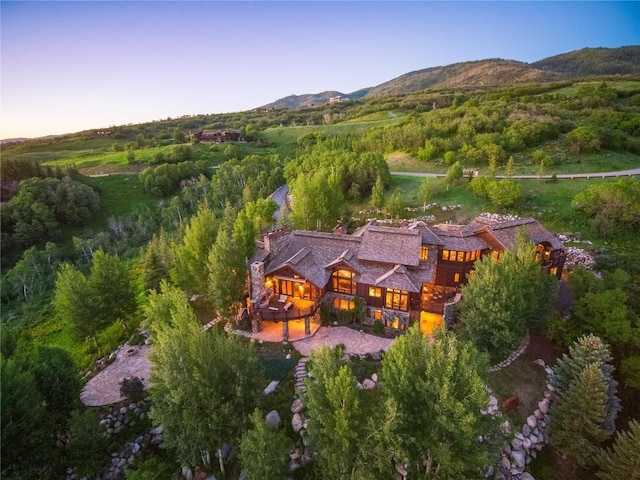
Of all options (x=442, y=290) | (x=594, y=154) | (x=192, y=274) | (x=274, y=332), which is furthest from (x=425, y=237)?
(x=594, y=154)

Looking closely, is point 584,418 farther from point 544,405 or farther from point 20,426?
point 20,426

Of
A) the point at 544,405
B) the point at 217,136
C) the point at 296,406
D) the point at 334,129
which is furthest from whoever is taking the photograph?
the point at 217,136

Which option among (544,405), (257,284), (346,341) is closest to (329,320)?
(346,341)

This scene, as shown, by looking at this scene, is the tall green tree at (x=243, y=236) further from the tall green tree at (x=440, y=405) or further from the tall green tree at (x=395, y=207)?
the tall green tree at (x=395, y=207)

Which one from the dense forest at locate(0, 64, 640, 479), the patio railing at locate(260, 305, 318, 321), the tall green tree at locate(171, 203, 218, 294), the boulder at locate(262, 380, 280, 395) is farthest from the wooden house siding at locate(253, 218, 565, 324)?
the boulder at locate(262, 380, 280, 395)

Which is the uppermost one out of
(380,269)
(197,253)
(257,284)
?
(197,253)

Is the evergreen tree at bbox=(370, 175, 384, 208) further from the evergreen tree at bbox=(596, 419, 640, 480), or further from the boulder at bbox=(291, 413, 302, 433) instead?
the evergreen tree at bbox=(596, 419, 640, 480)

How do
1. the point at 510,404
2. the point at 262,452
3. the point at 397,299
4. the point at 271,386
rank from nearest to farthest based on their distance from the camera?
the point at 262,452 → the point at 510,404 → the point at 271,386 → the point at 397,299
